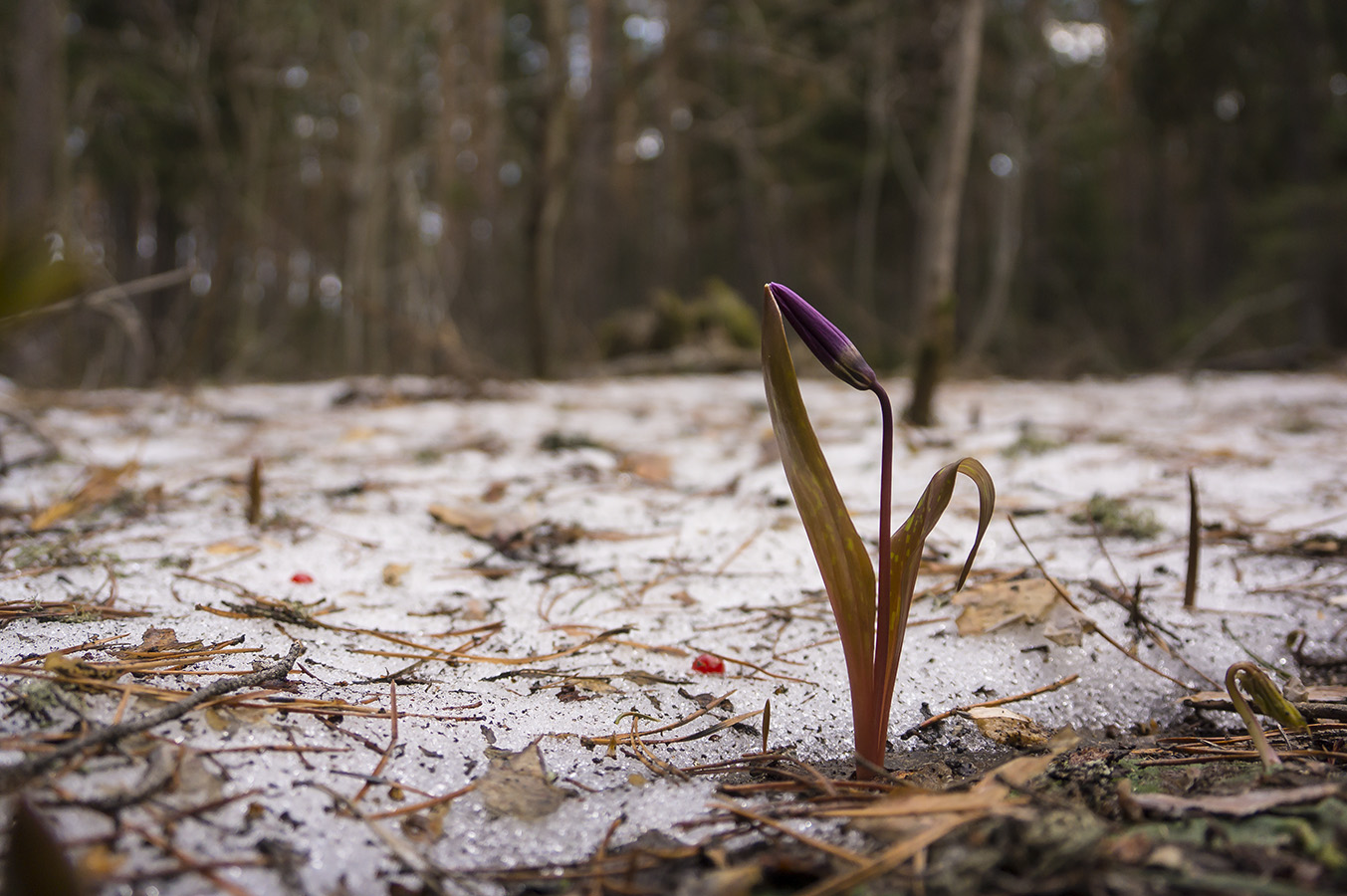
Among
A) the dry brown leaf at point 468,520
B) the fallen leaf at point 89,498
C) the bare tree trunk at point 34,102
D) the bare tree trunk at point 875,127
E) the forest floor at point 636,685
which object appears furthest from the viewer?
the bare tree trunk at point 875,127

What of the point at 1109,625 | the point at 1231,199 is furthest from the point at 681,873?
the point at 1231,199

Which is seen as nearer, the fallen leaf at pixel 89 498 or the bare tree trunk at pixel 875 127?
the fallen leaf at pixel 89 498

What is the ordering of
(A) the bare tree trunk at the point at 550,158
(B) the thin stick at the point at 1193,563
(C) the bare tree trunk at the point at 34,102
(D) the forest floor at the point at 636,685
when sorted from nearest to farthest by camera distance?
(D) the forest floor at the point at 636,685 < (B) the thin stick at the point at 1193,563 < (A) the bare tree trunk at the point at 550,158 < (C) the bare tree trunk at the point at 34,102

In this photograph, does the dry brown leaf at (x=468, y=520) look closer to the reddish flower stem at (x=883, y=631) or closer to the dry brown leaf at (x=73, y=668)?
the dry brown leaf at (x=73, y=668)

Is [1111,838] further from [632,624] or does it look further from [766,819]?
[632,624]

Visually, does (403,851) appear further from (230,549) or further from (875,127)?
(875,127)

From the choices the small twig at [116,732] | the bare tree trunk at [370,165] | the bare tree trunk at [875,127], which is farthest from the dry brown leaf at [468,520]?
the bare tree trunk at [370,165]

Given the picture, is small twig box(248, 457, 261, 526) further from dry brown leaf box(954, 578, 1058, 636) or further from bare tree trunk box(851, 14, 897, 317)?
bare tree trunk box(851, 14, 897, 317)

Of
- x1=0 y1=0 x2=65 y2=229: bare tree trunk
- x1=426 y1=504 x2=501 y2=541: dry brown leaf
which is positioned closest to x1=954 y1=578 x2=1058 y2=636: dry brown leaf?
x1=426 y1=504 x2=501 y2=541: dry brown leaf
